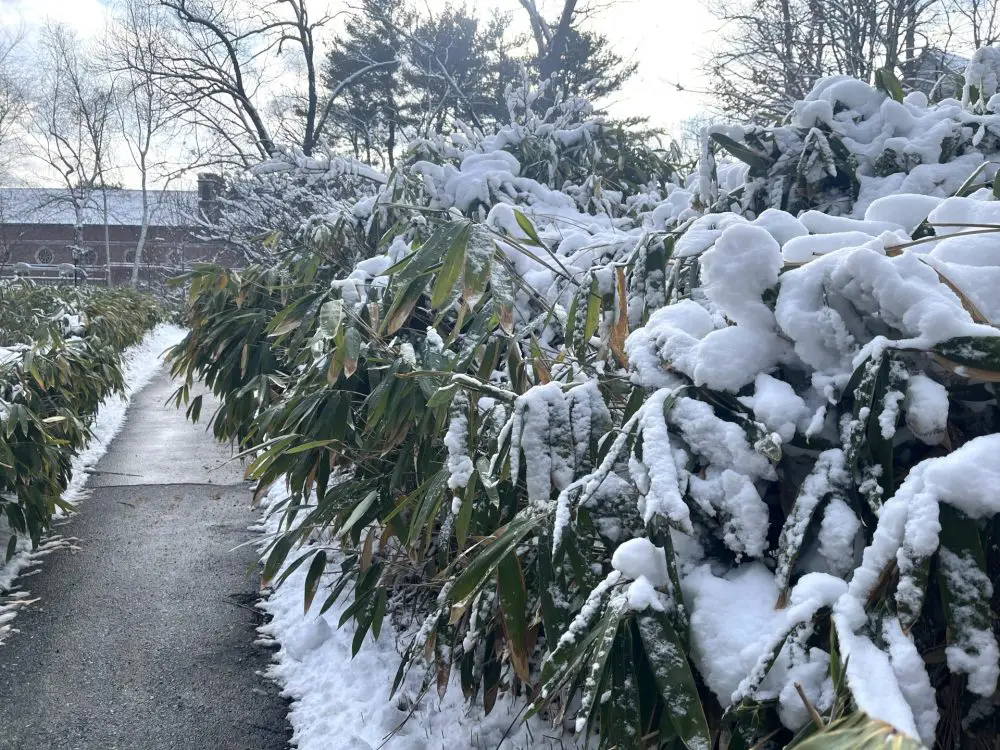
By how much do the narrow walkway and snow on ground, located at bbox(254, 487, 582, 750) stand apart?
0.40 feet

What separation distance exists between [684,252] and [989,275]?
0.53 meters

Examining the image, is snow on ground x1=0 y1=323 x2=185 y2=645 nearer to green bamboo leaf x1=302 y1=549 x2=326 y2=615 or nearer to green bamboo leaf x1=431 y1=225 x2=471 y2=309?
green bamboo leaf x1=302 y1=549 x2=326 y2=615

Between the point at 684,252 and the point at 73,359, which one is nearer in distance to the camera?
the point at 684,252

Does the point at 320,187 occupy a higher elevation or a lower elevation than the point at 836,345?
higher

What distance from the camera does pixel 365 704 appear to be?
298 cm

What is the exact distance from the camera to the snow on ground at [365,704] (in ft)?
8.44

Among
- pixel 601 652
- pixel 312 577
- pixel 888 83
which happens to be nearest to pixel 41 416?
pixel 312 577

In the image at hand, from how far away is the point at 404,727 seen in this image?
8.98 ft

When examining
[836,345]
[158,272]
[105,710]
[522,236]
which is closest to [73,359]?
[105,710]

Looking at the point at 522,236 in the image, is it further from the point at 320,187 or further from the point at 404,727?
the point at 320,187

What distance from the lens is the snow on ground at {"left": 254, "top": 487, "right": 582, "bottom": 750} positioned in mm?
2572

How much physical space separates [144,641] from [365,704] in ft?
4.46

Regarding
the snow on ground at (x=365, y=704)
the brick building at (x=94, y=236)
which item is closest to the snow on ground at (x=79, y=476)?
the snow on ground at (x=365, y=704)

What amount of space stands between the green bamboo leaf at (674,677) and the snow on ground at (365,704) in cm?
A: 137
